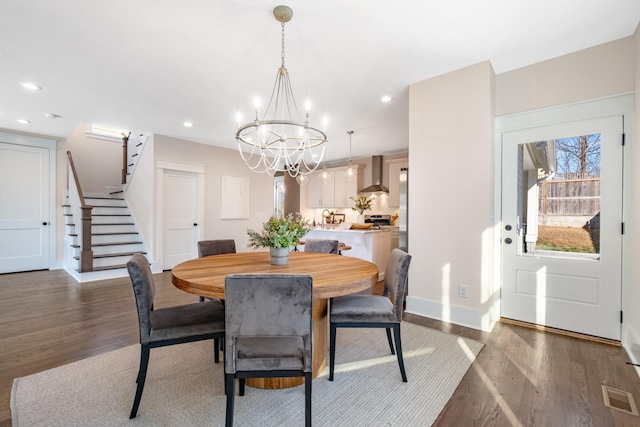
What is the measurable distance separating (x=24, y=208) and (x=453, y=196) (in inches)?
285

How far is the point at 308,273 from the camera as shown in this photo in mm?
Answer: 1922

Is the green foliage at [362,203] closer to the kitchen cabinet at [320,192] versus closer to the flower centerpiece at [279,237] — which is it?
the kitchen cabinet at [320,192]

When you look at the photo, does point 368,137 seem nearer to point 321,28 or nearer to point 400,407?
point 321,28

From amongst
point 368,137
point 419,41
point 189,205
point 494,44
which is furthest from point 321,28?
point 189,205

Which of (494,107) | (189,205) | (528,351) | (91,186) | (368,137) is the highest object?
(368,137)

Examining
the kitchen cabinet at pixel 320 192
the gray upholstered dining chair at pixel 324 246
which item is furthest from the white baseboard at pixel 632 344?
the kitchen cabinet at pixel 320 192

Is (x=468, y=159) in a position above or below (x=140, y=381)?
above

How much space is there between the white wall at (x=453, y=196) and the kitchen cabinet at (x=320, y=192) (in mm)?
4370

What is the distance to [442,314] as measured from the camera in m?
3.07

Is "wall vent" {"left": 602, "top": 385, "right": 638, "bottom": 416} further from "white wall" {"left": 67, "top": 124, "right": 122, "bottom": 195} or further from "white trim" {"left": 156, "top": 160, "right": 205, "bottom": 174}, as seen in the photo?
"white wall" {"left": 67, "top": 124, "right": 122, "bottom": 195}

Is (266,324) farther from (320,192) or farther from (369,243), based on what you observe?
(320,192)

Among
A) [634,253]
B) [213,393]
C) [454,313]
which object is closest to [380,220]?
[454,313]

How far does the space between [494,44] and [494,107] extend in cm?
68

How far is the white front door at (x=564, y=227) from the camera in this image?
2.56 metres
